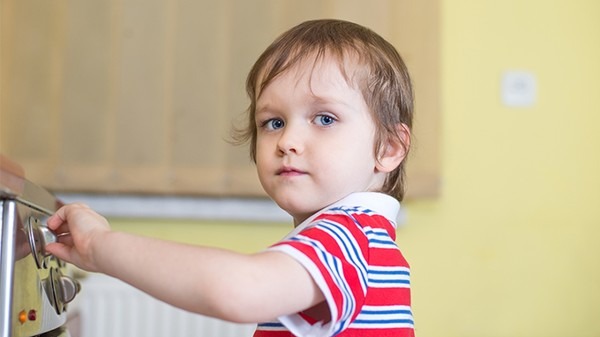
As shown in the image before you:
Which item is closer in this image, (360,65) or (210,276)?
(210,276)

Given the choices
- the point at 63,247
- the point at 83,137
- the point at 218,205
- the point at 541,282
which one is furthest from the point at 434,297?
the point at 63,247

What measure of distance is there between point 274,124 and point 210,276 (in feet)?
1.02

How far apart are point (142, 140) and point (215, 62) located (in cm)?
30

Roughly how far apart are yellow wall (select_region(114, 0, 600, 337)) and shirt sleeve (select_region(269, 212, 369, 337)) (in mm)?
1565

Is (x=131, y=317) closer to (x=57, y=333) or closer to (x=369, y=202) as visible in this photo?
(x=57, y=333)

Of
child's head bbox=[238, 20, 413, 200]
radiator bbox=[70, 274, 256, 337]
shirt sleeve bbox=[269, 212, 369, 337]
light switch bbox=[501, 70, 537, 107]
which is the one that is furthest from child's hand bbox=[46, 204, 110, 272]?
light switch bbox=[501, 70, 537, 107]

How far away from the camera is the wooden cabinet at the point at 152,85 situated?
224 cm

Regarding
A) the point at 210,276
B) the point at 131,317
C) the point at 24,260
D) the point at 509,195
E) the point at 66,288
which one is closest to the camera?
the point at 210,276

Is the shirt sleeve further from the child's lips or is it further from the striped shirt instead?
the child's lips

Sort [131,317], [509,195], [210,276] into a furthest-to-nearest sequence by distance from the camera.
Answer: [509,195] < [131,317] < [210,276]

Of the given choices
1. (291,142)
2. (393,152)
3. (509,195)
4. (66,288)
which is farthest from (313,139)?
(509,195)

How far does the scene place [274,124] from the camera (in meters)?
0.92

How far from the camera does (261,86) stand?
37.1 inches

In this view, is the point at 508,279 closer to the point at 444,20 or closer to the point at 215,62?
the point at 444,20
